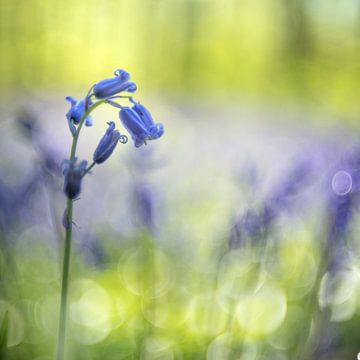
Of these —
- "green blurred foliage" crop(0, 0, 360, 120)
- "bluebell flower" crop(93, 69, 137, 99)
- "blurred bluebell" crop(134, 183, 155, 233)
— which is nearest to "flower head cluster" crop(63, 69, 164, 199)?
"bluebell flower" crop(93, 69, 137, 99)

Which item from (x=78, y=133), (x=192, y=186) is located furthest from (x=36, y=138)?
(x=192, y=186)

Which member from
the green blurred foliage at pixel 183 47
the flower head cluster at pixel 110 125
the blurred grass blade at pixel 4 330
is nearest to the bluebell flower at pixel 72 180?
the flower head cluster at pixel 110 125

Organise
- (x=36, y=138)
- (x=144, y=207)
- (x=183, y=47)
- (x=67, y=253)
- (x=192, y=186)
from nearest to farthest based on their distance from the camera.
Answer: (x=67, y=253), (x=36, y=138), (x=144, y=207), (x=192, y=186), (x=183, y=47)

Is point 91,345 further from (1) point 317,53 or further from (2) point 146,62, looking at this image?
(1) point 317,53

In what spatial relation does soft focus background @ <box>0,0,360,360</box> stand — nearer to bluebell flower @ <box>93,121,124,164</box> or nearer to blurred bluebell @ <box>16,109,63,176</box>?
blurred bluebell @ <box>16,109,63,176</box>

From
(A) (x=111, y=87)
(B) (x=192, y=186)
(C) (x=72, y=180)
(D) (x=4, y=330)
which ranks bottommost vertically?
(B) (x=192, y=186)

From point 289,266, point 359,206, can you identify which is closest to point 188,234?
point 289,266

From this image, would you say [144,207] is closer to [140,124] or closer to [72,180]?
[140,124]
